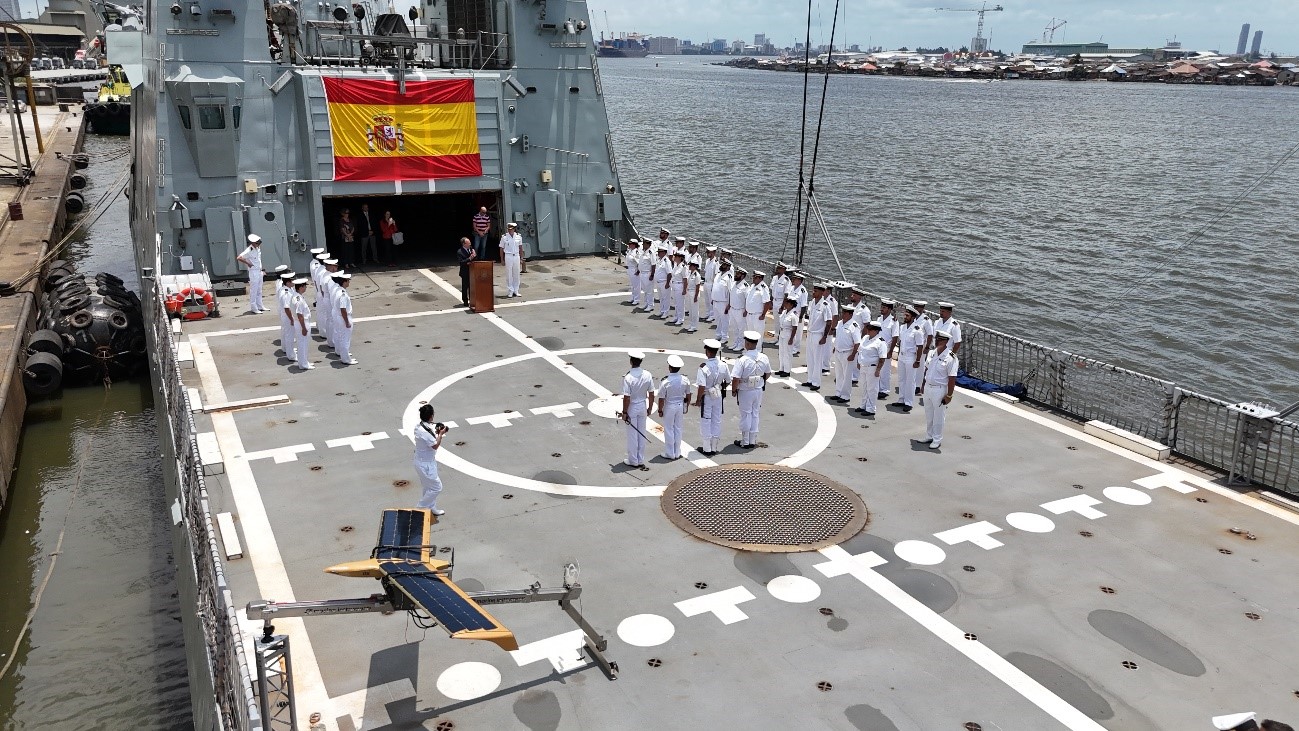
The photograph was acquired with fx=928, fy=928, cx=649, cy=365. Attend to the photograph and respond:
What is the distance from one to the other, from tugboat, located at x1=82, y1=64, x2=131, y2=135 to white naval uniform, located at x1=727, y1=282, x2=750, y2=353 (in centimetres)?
6026

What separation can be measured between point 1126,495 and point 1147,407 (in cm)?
259

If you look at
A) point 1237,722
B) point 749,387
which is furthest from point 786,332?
point 1237,722

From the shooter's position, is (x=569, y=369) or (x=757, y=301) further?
(x=757, y=301)


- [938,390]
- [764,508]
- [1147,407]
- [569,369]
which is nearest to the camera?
[764,508]

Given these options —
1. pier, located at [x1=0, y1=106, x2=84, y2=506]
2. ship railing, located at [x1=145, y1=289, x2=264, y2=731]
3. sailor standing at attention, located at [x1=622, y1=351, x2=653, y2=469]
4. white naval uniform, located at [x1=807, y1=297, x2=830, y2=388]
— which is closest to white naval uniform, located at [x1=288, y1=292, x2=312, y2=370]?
ship railing, located at [x1=145, y1=289, x2=264, y2=731]

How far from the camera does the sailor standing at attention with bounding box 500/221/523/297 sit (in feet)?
58.5

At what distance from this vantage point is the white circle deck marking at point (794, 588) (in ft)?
26.6

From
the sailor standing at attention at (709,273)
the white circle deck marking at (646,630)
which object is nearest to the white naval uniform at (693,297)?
the sailor standing at attention at (709,273)

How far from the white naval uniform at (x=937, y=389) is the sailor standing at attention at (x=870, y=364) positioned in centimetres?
96

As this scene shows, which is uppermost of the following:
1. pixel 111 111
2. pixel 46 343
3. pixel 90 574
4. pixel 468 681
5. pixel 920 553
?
pixel 111 111

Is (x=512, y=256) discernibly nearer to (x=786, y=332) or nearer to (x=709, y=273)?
(x=709, y=273)

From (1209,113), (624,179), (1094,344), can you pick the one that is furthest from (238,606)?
(1209,113)

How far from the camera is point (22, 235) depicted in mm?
28219

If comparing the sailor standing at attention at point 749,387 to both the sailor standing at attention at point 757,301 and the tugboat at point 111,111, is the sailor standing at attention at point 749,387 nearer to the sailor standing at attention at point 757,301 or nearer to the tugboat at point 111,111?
the sailor standing at attention at point 757,301
